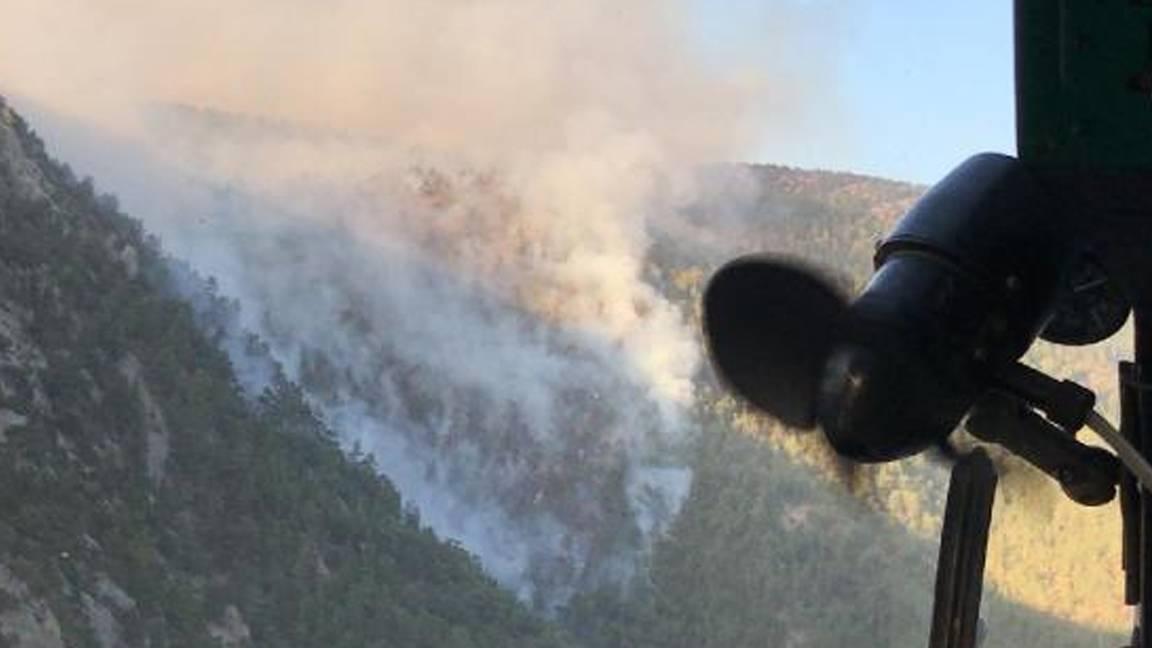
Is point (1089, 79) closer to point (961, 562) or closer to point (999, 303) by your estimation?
point (999, 303)

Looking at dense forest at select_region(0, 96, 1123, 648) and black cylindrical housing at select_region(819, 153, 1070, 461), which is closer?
black cylindrical housing at select_region(819, 153, 1070, 461)

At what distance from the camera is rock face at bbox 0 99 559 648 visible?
15.5ft

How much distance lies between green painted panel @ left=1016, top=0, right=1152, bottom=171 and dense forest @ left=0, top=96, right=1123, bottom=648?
8.21 ft

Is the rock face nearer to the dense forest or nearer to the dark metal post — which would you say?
the dense forest

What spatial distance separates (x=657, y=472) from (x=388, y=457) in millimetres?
905

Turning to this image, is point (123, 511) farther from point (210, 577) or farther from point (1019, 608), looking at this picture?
point (1019, 608)

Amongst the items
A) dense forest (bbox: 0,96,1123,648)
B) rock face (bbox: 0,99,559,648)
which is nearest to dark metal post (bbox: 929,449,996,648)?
dense forest (bbox: 0,96,1123,648)

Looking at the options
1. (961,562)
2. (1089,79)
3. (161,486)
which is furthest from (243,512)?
(1089,79)

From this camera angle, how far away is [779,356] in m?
0.91

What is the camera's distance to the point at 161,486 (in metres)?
5.16

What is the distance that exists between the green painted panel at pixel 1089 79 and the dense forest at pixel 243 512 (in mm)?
2504

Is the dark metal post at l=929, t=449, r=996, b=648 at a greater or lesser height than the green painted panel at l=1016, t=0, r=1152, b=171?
lesser

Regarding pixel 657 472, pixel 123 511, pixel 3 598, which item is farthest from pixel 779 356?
pixel 123 511

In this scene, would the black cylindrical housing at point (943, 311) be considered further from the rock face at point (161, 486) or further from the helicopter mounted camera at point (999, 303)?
the rock face at point (161, 486)
